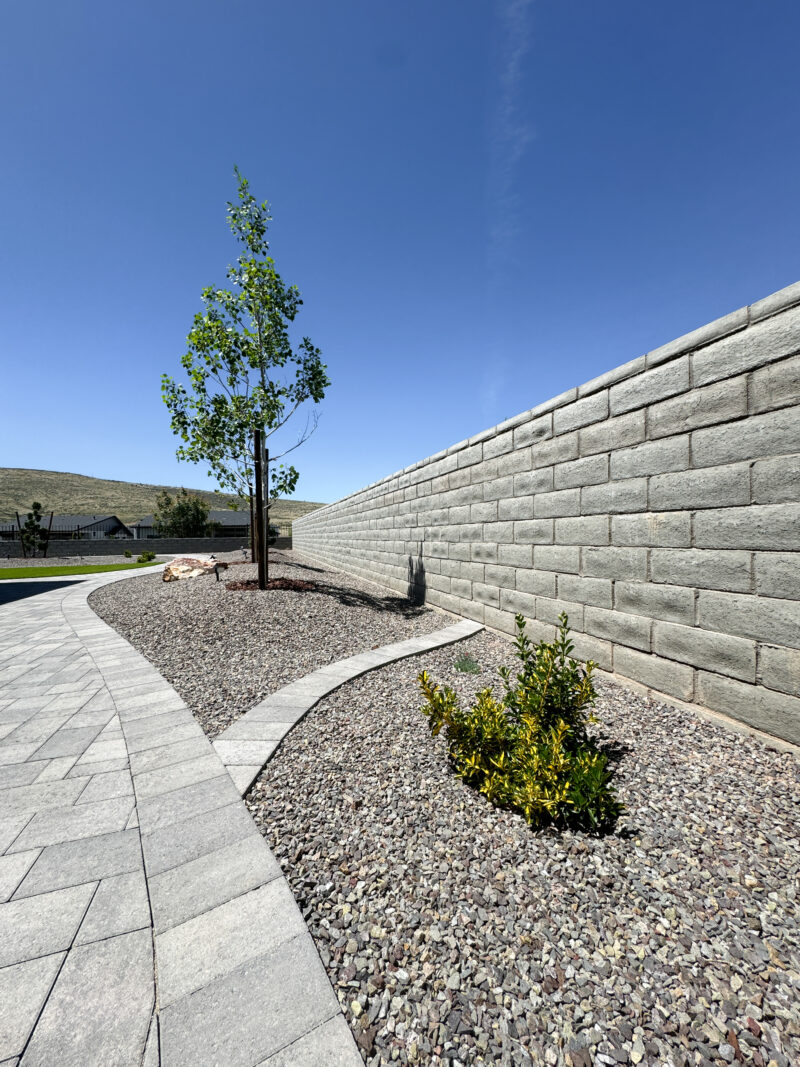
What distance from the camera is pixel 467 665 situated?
4.44 metres

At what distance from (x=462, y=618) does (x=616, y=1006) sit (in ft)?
17.3

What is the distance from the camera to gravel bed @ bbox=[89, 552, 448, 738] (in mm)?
4090

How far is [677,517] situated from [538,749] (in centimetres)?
207

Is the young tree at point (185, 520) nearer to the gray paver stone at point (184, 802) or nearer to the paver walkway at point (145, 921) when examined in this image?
the paver walkway at point (145, 921)

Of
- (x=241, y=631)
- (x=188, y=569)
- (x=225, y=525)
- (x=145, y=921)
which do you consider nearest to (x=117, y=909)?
(x=145, y=921)

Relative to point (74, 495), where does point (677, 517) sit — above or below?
below

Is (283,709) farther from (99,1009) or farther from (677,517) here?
(677,517)

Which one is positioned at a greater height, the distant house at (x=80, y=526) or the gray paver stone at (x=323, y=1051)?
the distant house at (x=80, y=526)

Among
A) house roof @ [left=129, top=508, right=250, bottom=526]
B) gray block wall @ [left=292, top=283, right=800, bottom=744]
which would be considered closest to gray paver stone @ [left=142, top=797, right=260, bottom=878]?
gray block wall @ [left=292, top=283, right=800, bottom=744]

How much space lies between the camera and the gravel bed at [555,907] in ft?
4.23

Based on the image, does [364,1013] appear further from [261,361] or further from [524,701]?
[261,361]

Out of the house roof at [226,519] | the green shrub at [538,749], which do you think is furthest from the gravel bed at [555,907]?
the house roof at [226,519]

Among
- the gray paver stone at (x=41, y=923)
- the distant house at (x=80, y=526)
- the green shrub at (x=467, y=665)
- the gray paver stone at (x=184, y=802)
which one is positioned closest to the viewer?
the gray paver stone at (x=41, y=923)

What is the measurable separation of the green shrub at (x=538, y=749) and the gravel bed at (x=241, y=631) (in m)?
1.80
